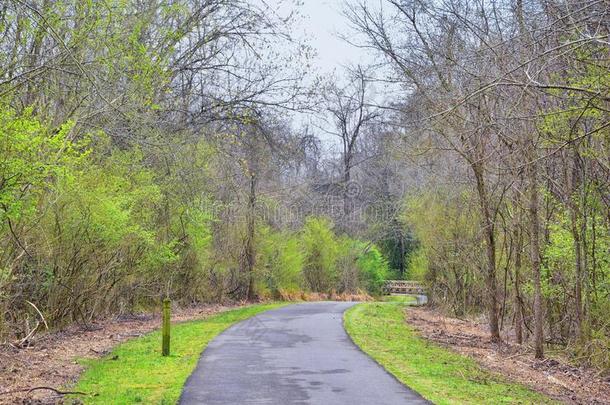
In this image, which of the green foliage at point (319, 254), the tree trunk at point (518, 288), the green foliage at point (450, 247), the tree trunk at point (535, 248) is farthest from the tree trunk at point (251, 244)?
the tree trunk at point (535, 248)

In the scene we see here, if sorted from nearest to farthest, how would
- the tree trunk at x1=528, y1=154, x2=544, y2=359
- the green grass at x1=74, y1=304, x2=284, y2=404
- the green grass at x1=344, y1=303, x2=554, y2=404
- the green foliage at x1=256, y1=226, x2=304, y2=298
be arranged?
the green grass at x1=74, y1=304, x2=284, y2=404 < the green grass at x1=344, y1=303, x2=554, y2=404 < the tree trunk at x1=528, y1=154, x2=544, y2=359 < the green foliage at x1=256, y1=226, x2=304, y2=298

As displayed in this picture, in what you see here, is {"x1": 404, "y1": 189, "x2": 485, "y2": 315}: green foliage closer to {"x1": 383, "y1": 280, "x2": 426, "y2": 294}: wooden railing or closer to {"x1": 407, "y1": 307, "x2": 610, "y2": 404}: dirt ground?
{"x1": 407, "y1": 307, "x2": 610, "y2": 404}: dirt ground

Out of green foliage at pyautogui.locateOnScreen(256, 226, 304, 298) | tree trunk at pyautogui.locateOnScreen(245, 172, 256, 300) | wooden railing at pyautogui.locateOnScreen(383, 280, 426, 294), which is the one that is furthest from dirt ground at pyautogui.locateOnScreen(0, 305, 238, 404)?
wooden railing at pyautogui.locateOnScreen(383, 280, 426, 294)

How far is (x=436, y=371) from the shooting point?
509 inches

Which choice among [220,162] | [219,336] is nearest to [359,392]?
[219,336]

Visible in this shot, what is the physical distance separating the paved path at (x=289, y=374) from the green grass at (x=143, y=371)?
0.29 meters

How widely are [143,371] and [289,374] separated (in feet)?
8.26

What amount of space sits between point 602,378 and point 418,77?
8663 millimetres

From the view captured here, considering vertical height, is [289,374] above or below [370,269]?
below

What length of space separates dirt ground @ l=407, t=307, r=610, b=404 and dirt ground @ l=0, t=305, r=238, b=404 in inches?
313

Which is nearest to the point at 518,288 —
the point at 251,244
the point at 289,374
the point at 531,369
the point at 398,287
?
the point at 531,369

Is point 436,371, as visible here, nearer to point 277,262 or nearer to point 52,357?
point 52,357

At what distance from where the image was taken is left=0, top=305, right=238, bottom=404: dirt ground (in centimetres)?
1022

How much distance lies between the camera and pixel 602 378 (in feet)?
47.2
